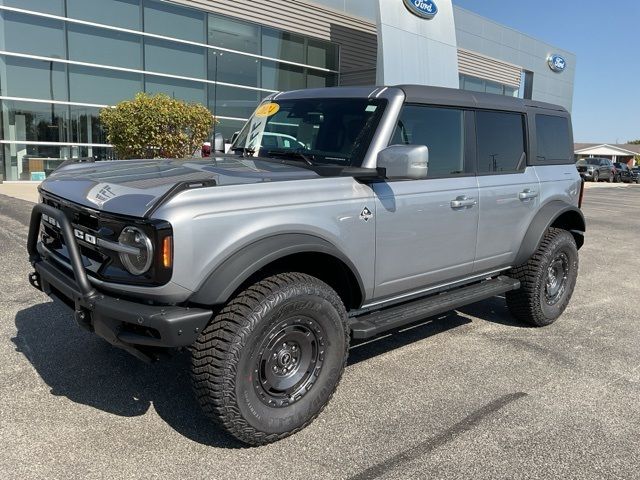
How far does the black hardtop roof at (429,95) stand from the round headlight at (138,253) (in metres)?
1.88

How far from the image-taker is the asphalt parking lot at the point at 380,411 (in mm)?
2703

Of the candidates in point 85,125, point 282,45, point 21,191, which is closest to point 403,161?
point 21,191

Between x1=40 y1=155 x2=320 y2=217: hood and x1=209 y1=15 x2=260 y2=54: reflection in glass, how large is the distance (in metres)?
16.1

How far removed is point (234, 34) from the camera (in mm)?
18953

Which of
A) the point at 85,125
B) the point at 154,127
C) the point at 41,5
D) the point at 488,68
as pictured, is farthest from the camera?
the point at 488,68

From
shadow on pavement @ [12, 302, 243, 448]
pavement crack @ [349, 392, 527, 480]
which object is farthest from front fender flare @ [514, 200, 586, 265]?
shadow on pavement @ [12, 302, 243, 448]

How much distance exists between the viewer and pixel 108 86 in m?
16.6

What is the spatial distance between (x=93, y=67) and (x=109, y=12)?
5.57 ft

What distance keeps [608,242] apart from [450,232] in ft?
25.8

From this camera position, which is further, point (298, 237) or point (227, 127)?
point (227, 127)

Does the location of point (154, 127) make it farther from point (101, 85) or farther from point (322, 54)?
point (322, 54)

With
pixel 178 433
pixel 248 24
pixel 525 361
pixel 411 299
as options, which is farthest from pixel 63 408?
pixel 248 24

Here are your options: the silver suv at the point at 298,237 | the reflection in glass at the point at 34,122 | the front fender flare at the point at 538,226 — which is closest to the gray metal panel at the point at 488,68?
the reflection in glass at the point at 34,122

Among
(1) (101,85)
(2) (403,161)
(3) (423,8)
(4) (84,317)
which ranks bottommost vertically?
(4) (84,317)
